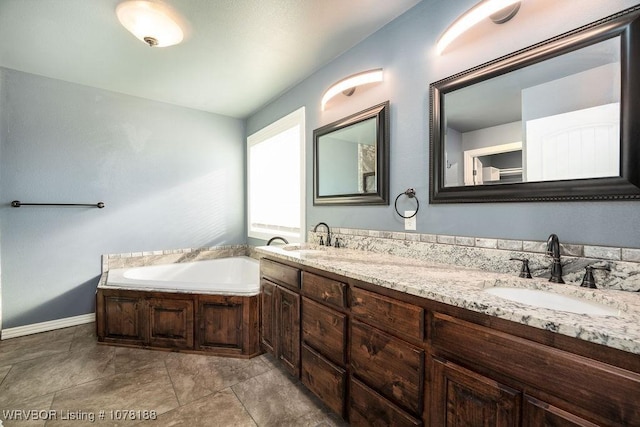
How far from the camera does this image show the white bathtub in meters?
2.30

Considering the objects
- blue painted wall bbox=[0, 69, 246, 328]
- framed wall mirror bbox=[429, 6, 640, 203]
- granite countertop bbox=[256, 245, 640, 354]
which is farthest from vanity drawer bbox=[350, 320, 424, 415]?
blue painted wall bbox=[0, 69, 246, 328]

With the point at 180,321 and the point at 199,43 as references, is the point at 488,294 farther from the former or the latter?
the point at 199,43

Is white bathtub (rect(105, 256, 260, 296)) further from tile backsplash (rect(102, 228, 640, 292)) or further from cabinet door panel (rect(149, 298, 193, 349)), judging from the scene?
tile backsplash (rect(102, 228, 640, 292))

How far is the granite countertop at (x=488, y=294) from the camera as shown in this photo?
0.69 meters

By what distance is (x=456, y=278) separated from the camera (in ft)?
4.01

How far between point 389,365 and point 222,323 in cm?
159

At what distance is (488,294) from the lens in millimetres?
988

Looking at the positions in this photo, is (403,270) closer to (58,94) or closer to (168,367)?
(168,367)

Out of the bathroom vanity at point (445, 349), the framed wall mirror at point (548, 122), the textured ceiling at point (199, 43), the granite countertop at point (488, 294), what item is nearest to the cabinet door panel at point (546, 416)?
the bathroom vanity at point (445, 349)

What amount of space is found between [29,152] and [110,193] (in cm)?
72

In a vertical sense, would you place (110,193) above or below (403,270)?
above

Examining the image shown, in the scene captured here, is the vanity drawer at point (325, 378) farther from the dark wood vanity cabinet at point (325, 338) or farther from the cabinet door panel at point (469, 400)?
the cabinet door panel at point (469, 400)

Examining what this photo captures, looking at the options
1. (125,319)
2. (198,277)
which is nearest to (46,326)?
(125,319)

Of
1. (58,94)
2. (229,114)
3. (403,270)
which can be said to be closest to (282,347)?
(403,270)
